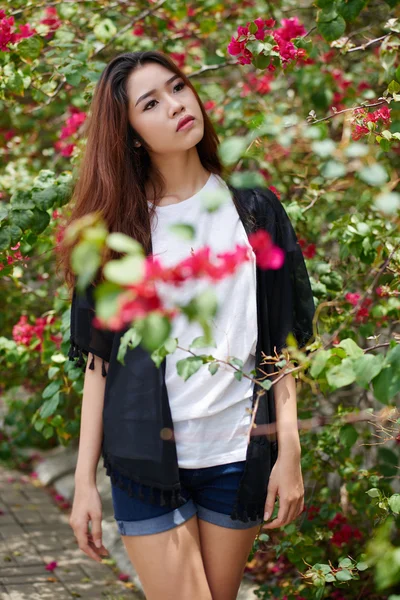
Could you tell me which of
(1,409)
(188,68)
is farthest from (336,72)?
(1,409)

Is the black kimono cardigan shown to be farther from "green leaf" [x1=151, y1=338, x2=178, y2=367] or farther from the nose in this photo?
"green leaf" [x1=151, y1=338, x2=178, y2=367]

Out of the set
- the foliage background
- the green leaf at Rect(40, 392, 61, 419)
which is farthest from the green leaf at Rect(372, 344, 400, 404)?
the green leaf at Rect(40, 392, 61, 419)

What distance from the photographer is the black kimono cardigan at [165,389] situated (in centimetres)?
184

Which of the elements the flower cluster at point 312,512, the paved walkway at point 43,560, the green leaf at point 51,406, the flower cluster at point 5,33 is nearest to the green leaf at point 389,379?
the green leaf at point 51,406

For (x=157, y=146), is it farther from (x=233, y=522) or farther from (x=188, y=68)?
(x=188, y=68)

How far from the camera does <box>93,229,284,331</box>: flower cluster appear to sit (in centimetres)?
89

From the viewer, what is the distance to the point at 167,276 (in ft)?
3.06

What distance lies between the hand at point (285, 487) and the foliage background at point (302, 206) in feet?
0.51

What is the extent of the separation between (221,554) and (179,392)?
390mm

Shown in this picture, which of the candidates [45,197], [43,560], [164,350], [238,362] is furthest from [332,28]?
[43,560]

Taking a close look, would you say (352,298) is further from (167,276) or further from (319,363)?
(167,276)

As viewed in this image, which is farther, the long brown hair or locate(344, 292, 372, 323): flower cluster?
locate(344, 292, 372, 323): flower cluster

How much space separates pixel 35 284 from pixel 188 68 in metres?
1.78

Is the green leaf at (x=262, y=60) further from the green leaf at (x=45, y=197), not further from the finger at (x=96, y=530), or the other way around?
the finger at (x=96, y=530)
